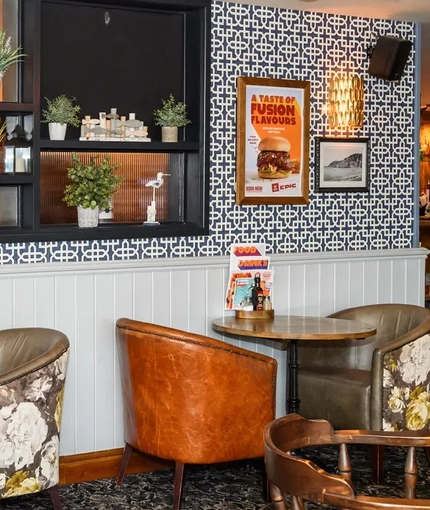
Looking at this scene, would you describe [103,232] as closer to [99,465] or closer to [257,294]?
[257,294]

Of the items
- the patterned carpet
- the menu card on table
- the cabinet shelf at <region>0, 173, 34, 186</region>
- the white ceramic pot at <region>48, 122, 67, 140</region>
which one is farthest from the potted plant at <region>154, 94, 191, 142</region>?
the patterned carpet

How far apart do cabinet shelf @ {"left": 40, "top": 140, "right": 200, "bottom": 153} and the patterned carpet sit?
5.64 ft

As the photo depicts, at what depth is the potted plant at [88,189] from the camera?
15.8ft

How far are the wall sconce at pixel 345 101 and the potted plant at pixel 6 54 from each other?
1.82 metres

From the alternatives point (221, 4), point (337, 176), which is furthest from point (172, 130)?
point (337, 176)

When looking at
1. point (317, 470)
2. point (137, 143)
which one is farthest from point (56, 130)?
point (317, 470)

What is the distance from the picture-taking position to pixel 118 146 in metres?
4.90

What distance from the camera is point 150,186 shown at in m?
5.16

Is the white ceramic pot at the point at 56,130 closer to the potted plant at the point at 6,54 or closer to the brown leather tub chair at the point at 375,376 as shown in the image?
the potted plant at the point at 6,54

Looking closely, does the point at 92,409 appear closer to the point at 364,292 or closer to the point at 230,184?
the point at 230,184

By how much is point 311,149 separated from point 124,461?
2078mm

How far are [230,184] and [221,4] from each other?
0.98 m

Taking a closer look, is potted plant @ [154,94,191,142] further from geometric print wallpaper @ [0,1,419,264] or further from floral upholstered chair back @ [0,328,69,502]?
floral upholstered chair back @ [0,328,69,502]

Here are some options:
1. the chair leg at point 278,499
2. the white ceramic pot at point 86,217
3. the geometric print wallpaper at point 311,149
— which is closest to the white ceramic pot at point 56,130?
the white ceramic pot at point 86,217
